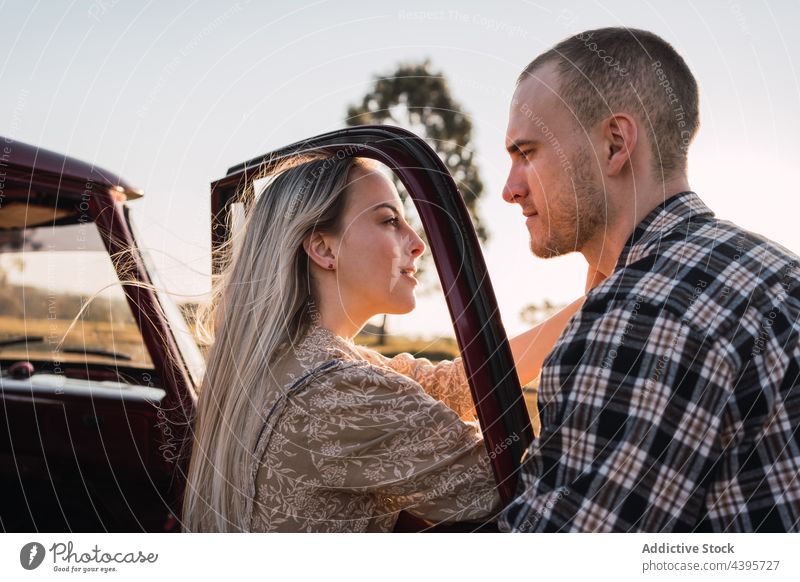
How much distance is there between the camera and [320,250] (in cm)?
213

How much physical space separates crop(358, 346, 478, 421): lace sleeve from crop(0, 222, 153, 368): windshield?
108 centimetres

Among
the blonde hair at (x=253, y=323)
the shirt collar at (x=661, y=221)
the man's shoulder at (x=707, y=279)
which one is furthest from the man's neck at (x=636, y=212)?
the blonde hair at (x=253, y=323)

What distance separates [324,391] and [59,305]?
215 cm

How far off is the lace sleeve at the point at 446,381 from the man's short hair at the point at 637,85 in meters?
0.88

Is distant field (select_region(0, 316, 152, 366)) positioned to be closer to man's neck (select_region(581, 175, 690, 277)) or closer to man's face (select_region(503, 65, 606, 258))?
man's face (select_region(503, 65, 606, 258))

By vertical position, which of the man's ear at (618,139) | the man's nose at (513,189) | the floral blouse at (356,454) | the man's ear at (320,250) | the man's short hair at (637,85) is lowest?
the floral blouse at (356,454)

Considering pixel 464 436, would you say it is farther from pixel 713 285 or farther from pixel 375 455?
pixel 713 285

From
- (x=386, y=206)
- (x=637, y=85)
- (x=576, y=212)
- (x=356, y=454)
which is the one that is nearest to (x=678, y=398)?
(x=576, y=212)

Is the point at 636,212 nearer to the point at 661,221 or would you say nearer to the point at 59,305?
the point at 661,221

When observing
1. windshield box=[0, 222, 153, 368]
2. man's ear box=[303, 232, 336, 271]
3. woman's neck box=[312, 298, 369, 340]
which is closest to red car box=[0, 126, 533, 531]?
windshield box=[0, 222, 153, 368]

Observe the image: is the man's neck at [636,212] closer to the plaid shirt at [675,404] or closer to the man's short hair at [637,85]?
the man's short hair at [637,85]

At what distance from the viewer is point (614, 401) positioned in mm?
1407

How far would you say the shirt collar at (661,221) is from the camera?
65.0 inches

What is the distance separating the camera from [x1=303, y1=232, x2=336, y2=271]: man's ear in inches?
83.4
